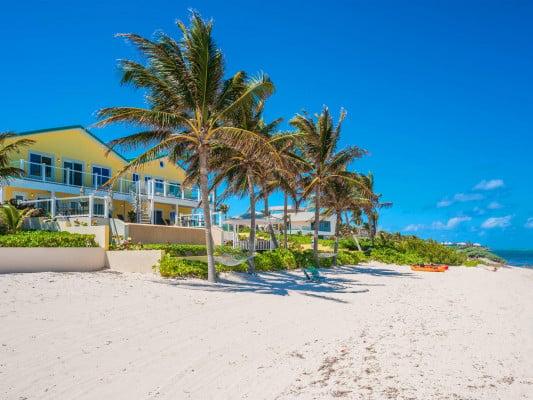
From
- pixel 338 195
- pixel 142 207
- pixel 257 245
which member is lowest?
pixel 257 245

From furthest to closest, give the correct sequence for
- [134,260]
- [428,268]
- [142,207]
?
[428,268]
[142,207]
[134,260]

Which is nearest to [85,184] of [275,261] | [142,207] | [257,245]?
[142,207]

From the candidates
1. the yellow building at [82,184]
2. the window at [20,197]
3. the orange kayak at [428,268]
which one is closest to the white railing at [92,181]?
the yellow building at [82,184]

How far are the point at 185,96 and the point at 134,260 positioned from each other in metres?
6.51

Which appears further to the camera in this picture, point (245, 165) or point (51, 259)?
point (245, 165)

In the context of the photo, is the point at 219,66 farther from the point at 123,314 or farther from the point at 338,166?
the point at 338,166

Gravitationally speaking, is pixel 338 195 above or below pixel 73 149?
below

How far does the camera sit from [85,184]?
1061 inches

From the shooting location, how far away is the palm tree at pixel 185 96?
14.7 meters

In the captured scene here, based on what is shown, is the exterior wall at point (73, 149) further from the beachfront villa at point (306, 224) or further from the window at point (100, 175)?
the beachfront villa at point (306, 224)

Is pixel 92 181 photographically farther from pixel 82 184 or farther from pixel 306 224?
pixel 306 224

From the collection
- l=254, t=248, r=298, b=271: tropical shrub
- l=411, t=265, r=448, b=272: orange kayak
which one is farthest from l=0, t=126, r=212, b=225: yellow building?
l=411, t=265, r=448, b=272: orange kayak

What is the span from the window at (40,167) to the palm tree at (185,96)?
10.7 metres

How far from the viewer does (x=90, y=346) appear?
7926 millimetres
